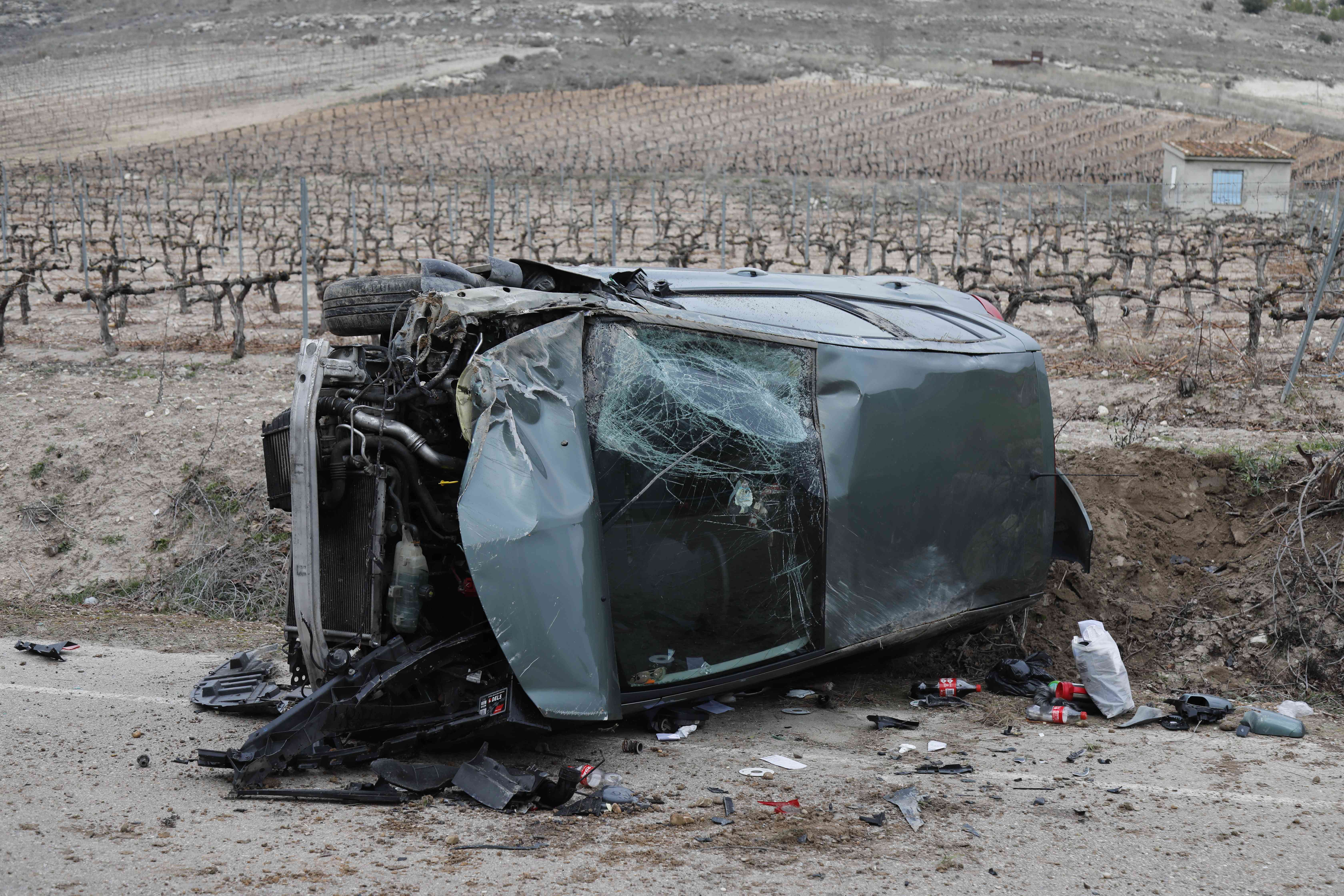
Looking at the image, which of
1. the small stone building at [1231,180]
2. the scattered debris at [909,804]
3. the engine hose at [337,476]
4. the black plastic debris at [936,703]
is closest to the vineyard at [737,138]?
the small stone building at [1231,180]

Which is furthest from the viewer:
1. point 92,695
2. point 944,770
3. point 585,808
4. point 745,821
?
point 92,695

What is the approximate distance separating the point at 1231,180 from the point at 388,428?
46189mm

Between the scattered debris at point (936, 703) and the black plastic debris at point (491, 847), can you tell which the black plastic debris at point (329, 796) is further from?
the scattered debris at point (936, 703)

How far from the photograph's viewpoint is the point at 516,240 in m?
33.8

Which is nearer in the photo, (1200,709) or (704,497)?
(704,497)

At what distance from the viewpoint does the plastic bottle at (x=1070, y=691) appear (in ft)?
17.9

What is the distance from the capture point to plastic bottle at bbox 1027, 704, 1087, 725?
521 centimetres

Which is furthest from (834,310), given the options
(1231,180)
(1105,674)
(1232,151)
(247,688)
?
(1232,151)

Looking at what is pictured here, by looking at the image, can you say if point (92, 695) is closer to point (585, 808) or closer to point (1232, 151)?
point (585, 808)

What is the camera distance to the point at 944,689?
5.59 meters

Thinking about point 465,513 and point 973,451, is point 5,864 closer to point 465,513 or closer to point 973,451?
point 465,513

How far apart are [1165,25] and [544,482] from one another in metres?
116

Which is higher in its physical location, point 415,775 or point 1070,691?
point 415,775

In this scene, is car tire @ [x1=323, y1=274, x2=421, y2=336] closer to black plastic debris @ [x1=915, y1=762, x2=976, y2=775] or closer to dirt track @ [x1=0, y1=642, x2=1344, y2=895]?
dirt track @ [x1=0, y1=642, x2=1344, y2=895]
